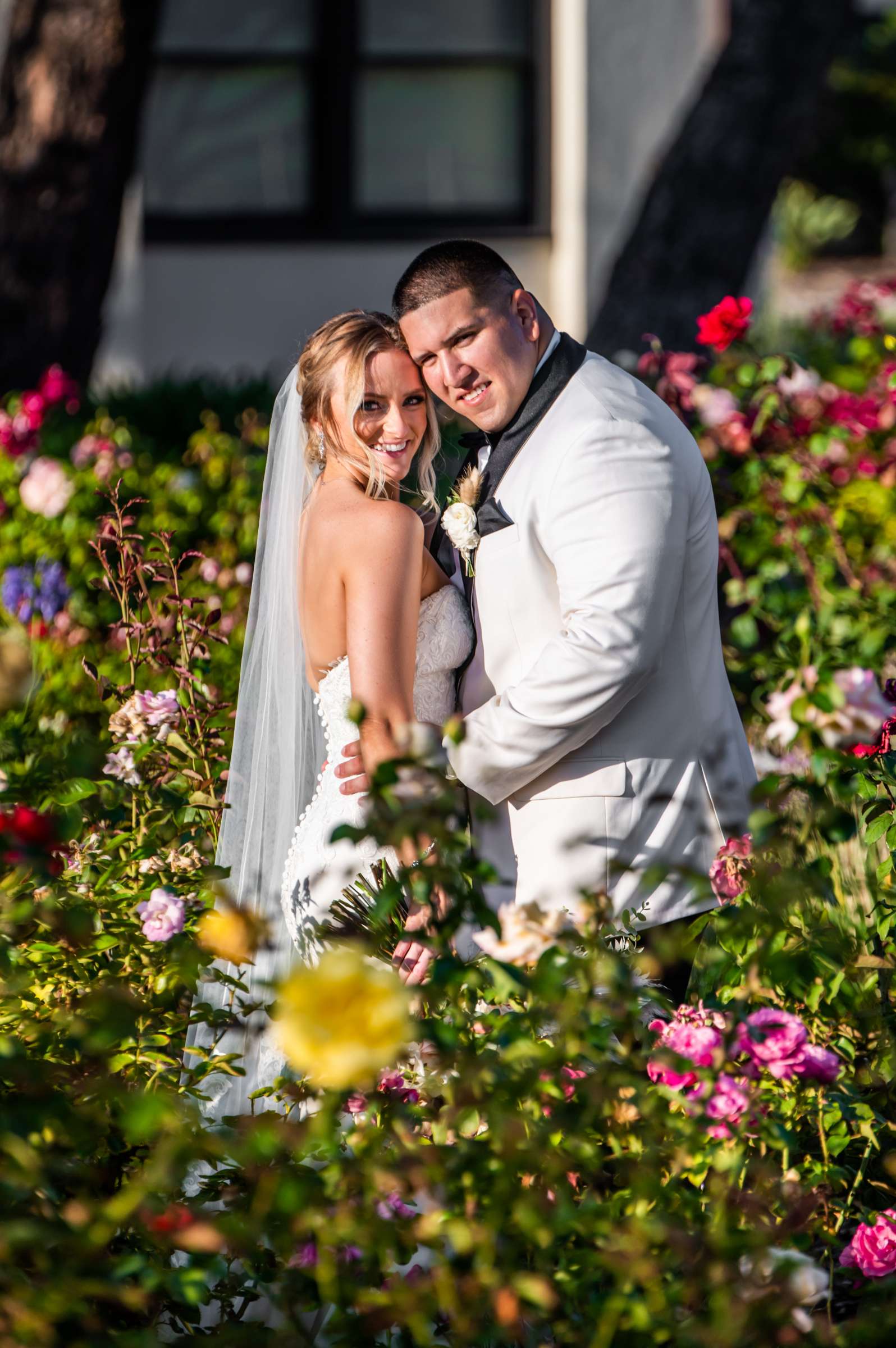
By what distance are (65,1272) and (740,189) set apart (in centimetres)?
637

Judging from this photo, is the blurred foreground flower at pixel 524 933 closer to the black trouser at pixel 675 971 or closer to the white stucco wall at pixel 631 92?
the black trouser at pixel 675 971

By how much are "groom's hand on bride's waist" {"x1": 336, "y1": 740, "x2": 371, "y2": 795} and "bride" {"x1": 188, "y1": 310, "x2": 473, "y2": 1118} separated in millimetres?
35

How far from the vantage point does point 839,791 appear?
183 cm

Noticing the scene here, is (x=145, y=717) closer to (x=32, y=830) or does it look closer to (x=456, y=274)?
(x=456, y=274)

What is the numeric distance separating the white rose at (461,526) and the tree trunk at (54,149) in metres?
4.10

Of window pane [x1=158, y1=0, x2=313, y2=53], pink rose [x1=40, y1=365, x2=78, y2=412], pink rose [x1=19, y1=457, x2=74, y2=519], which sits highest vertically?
window pane [x1=158, y1=0, x2=313, y2=53]

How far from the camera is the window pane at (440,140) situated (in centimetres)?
1043

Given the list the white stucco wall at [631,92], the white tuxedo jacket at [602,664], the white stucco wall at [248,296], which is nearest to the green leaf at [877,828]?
the white tuxedo jacket at [602,664]

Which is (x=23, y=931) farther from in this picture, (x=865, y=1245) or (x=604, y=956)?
(x=865, y=1245)

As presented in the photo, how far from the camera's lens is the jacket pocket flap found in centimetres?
283

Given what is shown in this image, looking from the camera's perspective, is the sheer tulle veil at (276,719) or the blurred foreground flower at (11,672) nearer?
the blurred foreground flower at (11,672)

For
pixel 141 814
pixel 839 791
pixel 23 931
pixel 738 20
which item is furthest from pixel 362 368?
pixel 738 20

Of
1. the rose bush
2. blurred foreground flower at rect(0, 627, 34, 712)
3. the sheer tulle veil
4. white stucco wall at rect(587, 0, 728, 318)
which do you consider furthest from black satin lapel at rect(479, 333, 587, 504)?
white stucco wall at rect(587, 0, 728, 318)

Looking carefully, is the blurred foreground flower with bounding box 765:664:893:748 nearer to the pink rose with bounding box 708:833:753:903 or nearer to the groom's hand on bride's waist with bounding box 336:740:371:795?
the pink rose with bounding box 708:833:753:903
